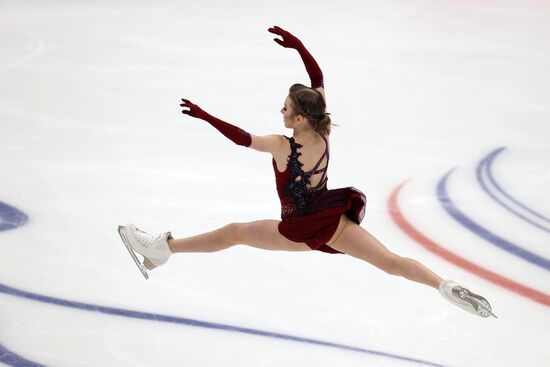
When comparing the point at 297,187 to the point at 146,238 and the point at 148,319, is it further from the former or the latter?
the point at 148,319

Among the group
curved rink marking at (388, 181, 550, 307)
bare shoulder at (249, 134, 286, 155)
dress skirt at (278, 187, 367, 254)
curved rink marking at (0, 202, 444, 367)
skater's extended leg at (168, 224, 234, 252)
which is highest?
bare shoulder at (249, 134, 286, 155)

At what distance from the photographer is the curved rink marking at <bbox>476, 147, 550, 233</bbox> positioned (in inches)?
264

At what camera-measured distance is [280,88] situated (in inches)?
368

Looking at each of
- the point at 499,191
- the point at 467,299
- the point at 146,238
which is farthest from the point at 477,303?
the point at 499,191

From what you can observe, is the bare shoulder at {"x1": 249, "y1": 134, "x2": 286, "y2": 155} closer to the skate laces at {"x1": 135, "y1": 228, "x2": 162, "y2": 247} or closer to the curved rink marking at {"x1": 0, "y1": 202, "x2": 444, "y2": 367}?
the skate laces at {"x1": 135, "y1": 228, "x2": 162, "y2": 247}

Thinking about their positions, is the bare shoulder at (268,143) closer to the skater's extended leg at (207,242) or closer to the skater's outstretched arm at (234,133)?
the skater's outstretched arm at (234,133)

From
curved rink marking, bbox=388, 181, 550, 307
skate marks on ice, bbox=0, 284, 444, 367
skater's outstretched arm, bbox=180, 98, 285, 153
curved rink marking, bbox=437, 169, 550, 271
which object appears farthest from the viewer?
curved rink marking, bbox=437, 169, 550, 271

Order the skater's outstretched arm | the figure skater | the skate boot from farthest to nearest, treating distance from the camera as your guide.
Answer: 1. the figure skater
2. the skater's outstretched arm
3. the skate boot

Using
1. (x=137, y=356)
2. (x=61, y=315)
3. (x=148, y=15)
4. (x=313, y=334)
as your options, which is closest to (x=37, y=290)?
(x=61, y=315)

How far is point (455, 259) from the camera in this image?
20.1 feet

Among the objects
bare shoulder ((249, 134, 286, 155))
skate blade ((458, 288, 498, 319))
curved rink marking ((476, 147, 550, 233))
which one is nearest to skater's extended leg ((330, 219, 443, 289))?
skate blade ((458, 288, 498, 319))

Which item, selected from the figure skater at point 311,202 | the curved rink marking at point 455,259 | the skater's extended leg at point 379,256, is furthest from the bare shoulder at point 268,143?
the curved rink marking at point 455,259

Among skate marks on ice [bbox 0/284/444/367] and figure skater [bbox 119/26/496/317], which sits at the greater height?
figure skater [bbox 119/26/496/317]

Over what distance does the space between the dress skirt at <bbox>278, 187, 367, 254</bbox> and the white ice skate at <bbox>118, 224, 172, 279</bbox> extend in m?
0.86
